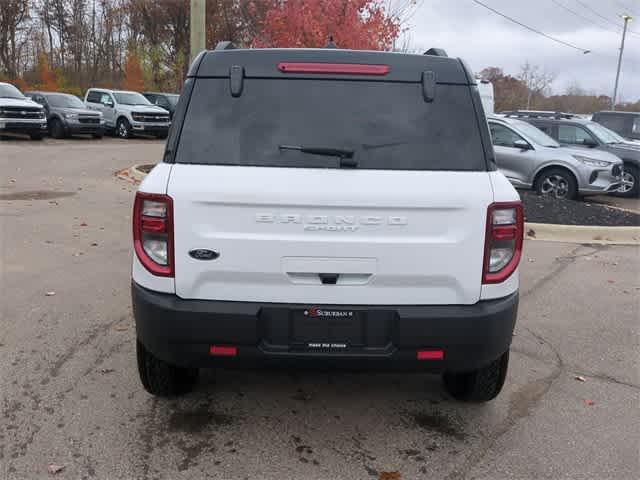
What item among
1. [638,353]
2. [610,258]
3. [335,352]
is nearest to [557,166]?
[610,258]

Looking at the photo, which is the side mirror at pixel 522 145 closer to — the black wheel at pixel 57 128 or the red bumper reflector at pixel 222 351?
the red bumper reflector at pixel 222 351

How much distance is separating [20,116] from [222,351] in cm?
2046

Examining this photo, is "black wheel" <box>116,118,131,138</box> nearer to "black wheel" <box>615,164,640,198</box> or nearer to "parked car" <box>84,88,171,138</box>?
"parked car" <box>84,88,171,138</box>

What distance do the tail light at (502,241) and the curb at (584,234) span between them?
6.23 meters

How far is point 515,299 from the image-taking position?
10.1ft

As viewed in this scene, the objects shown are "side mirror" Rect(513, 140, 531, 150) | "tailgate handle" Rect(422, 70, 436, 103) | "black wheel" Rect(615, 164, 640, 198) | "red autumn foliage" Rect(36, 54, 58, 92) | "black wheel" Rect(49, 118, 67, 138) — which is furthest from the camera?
"red autumn foliage" Rect(36, 54, 58, 92)

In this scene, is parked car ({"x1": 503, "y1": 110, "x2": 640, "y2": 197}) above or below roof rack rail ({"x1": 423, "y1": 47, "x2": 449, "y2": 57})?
below

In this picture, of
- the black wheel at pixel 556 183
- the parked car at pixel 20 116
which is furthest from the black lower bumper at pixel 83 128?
the black wheel at pixel 556 183

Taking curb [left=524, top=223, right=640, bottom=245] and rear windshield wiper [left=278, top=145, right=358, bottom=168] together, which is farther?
curb [left=524, top=223, right=640, bottom=245]

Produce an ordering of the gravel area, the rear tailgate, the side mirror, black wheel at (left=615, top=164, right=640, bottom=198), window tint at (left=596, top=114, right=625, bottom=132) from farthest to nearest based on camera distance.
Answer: window tint at (left=596, top=114, right=625, bottom=132) → black wheel at (left=615, top=164, right=640, bottom=198) → the side mirror → the gravel area → the rear tailgate

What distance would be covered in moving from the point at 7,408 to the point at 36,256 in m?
3.56

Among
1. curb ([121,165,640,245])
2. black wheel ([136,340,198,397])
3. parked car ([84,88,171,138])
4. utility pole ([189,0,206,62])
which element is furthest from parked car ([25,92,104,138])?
black wheel ([136,340,198,397])

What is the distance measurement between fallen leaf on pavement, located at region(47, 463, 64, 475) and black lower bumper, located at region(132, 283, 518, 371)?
2.45ft

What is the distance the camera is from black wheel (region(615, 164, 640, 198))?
1371 cm
